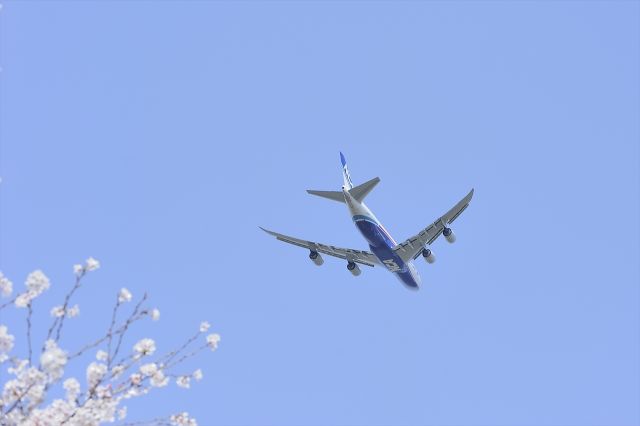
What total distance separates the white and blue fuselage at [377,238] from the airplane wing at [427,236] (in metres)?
0.64

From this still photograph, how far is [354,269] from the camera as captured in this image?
61.9 metres

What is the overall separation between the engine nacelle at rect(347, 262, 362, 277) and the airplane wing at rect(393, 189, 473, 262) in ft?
14.6

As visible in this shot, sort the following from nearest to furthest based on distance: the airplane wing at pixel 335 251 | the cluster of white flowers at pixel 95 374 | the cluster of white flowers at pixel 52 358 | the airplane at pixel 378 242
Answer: the cluster of white flowers at pixel 52 358, the cluster of white flowers at pixel 95 374, the airplane at pixel 378 242, the airplane wing at pixel 335 251

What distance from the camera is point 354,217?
2149 inches

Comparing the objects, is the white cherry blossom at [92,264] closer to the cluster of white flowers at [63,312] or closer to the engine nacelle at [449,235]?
the cluster of white flowers at [63,312]

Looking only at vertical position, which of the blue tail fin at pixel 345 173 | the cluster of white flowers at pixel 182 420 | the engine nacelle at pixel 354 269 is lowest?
the cluster of white flowers at pixel 182 420

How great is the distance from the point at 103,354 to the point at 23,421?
155cm

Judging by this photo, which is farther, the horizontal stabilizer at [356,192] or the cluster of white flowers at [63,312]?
the horizontal stabilizer at [356,192]

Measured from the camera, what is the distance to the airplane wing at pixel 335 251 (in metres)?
61.6

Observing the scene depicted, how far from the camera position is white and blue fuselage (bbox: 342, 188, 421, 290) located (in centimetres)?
5434

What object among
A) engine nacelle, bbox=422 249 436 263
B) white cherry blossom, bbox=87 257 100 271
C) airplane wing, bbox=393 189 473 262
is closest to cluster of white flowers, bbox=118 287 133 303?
white cherry blossom, bbox=87 257 100 271

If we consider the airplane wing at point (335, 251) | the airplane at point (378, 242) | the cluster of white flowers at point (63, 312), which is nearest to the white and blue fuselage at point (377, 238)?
the airplane at point (378, 242)

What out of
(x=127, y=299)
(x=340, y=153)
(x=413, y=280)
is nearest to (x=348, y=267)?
(x=413, y=280)

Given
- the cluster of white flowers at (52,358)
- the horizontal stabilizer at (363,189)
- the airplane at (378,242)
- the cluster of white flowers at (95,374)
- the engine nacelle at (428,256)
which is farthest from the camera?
the engine nacelle at (428,256)
